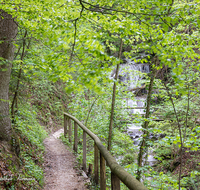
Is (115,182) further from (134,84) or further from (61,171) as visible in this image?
(134,84)

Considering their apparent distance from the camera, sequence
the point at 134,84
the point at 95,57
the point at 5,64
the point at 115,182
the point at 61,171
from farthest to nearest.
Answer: the point at 134,84 → the point at 61,171 → the point at 5,64 → the point at 95,57 → the point at 115,182

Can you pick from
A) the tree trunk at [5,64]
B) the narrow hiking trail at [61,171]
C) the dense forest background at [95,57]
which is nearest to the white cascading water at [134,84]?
the dense forest background at [95,57]

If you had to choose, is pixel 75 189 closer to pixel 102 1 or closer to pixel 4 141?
pixel 4 141

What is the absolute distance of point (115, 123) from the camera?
24.6 ft

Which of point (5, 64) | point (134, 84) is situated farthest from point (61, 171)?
point (134, 84)

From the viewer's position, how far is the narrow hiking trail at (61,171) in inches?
150

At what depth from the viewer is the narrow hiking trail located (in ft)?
12.5

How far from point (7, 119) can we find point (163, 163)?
7.99 meters

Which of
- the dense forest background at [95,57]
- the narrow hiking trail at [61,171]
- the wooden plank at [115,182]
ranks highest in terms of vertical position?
the dense forest background at [95,57]

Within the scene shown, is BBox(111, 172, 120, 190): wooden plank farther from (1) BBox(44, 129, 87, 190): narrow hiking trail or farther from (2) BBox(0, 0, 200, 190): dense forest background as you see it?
(1) BBox(44, 129, 87, 190): narrow hiking trail

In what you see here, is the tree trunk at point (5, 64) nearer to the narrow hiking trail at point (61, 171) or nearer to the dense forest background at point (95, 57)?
the dense forest background at point (95, 57)

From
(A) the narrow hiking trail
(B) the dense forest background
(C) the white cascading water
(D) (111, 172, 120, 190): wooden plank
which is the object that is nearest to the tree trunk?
(B) the dense forest background

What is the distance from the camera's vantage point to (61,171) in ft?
14.9

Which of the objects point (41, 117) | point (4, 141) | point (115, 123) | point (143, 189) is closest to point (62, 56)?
Result: point (143, 189)
